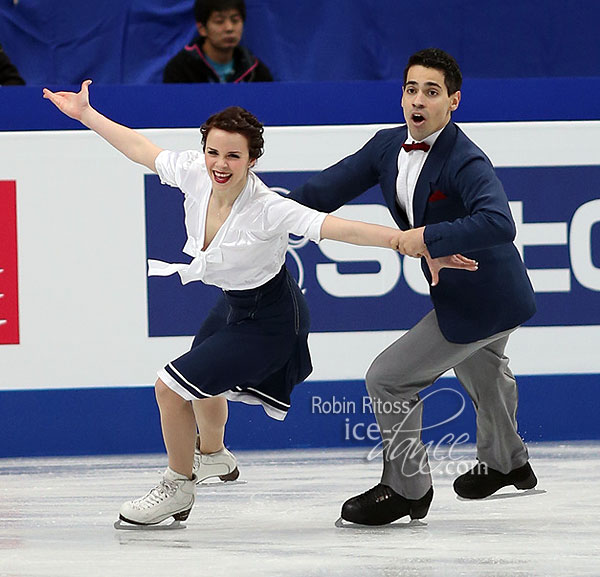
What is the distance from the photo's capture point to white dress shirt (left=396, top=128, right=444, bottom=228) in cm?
315

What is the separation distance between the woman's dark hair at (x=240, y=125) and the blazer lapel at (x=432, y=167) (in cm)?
44

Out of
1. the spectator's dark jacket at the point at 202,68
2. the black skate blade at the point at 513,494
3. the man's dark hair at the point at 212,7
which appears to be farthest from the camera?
the man's dark hair at the point at 212,7

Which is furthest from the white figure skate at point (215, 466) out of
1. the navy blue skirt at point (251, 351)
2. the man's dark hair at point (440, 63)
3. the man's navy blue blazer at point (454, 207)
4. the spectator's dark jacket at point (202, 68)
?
the spectator's dark jacket at point (202, 68)

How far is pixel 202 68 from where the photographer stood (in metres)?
5.03

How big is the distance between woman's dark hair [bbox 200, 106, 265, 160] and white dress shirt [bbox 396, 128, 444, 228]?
0.39 metres

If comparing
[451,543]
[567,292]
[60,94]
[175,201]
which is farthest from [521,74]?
[451,543]

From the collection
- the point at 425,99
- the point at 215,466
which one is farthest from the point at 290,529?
the point at 425,99

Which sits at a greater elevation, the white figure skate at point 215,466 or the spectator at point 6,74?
the spectator at point 6,74

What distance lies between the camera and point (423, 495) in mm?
3244

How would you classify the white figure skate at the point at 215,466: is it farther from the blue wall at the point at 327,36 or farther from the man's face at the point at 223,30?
the blue wall at the point at 327,36

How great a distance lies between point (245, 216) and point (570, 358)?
1830 millimetres

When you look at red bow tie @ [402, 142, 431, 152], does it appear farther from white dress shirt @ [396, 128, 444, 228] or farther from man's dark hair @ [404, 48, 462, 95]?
man's dark hair @ [404, 48, 462, 95]

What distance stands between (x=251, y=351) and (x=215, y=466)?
0.73 meters

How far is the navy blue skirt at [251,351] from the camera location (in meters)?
3.14
